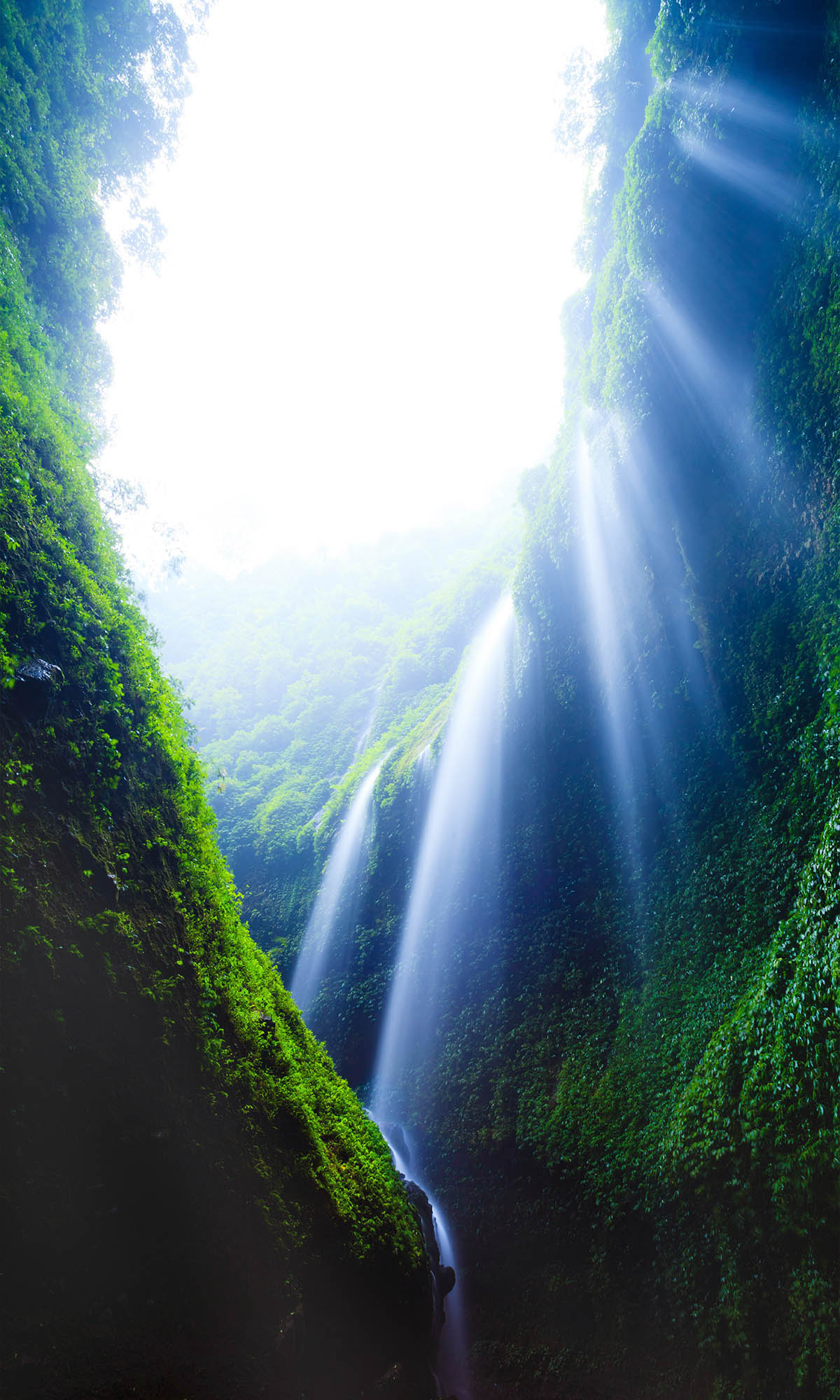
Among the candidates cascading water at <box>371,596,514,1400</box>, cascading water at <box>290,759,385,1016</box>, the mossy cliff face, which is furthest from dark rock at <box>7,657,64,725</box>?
cascading water at <box>290,759,385,1016</box>

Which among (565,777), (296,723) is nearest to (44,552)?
(565,777)

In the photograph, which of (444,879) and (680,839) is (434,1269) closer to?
(680,839)

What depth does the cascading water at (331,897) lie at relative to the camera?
56.7 feet

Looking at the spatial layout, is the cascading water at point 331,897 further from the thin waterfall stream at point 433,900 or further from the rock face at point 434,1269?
the rock face at point 434,1269

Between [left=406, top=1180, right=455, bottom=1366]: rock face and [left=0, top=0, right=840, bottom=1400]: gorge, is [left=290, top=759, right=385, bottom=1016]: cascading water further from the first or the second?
[left=406, top=1180, right=455, bottom=1366]: rock face

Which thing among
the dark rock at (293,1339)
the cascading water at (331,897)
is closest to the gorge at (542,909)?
the dark rock at (293,1339)

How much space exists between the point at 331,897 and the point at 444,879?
6.02 metres

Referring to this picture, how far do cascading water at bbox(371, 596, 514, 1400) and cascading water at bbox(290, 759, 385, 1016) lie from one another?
361cm

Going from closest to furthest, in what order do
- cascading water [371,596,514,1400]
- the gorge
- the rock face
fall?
the gorge → the rock face → cascading water [371,596,514,1400]

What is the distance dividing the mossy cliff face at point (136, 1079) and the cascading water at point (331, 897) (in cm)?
1061

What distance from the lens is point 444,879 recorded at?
14781mm

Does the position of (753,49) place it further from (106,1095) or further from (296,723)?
(296,723)

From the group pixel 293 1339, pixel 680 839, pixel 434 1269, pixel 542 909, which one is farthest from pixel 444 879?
pixel 293 1339

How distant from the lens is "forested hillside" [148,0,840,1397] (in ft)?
17.4
